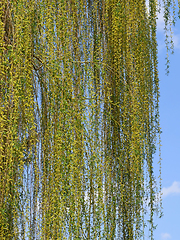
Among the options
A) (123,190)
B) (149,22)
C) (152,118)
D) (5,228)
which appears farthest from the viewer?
(149,22)

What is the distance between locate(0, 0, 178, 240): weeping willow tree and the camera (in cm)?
256

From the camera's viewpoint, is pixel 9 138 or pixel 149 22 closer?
pixel 9 138

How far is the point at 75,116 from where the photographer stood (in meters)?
2.74

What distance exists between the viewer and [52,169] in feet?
8.72

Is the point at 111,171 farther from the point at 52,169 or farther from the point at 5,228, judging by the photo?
the point at 5,228

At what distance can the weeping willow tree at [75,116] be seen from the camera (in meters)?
2.56

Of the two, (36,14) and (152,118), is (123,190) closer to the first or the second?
(152,118)

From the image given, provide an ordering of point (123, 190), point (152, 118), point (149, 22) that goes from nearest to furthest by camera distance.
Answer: point (123, 190)
point (152, 118)
point (149, 22)

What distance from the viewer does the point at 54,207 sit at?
2.51 meters

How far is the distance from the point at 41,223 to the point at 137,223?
0.78 metres

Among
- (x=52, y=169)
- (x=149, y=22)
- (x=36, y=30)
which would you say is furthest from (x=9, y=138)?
(x=149, y=22)

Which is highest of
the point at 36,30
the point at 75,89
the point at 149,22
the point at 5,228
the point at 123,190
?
the point at 149,22

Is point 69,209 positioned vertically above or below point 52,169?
below

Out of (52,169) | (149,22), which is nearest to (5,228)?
(52,169)
